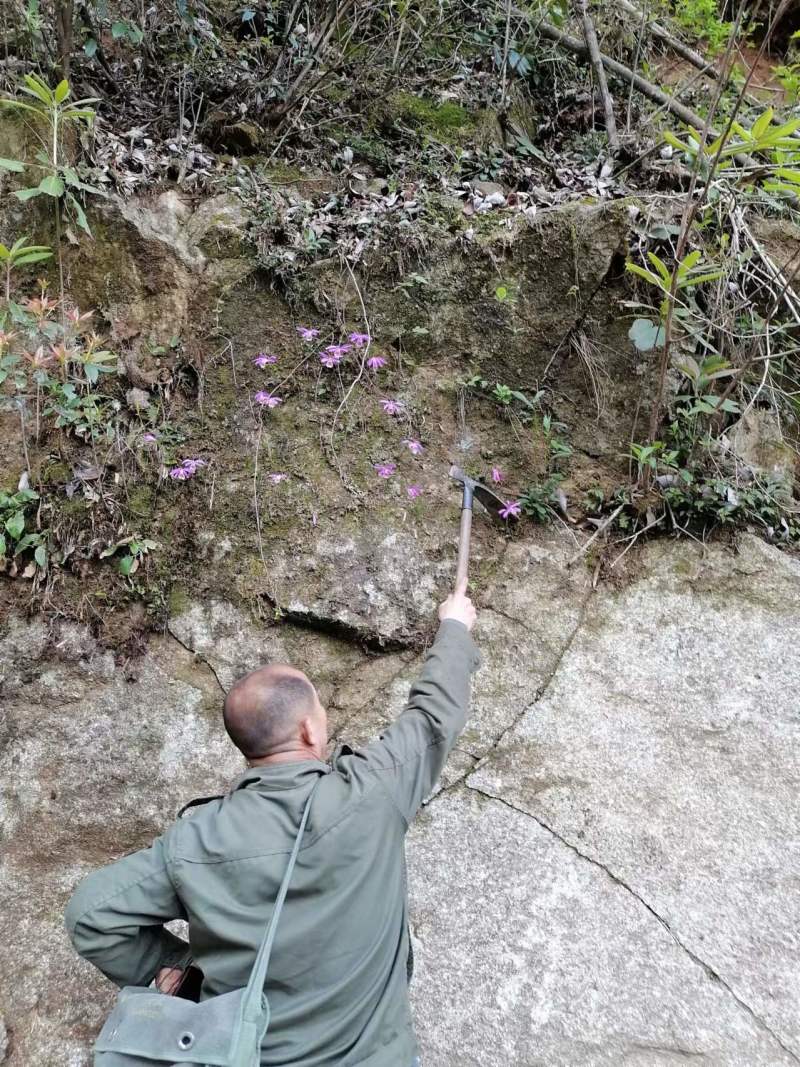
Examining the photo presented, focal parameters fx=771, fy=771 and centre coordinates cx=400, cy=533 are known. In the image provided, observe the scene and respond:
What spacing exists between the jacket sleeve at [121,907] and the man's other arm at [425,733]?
604 mm

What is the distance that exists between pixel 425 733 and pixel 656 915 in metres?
1.67

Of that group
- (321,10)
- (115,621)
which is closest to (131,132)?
(321,10)

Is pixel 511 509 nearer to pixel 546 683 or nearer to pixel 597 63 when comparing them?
pixel 546 683

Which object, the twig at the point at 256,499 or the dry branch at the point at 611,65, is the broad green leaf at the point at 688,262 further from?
the dry branch at the point at 611,65

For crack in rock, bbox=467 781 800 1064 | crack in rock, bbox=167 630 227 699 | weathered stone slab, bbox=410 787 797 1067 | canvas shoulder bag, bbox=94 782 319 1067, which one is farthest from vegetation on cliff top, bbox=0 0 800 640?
canvas shoulder bag, bbox=94 782 319 1067

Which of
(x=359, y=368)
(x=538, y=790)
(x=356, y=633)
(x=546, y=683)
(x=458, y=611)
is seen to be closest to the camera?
(x=458, y=611)

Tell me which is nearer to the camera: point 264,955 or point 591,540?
point 264,955

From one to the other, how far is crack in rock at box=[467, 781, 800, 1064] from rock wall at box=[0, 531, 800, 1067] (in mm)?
10

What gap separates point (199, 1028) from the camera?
1870 mm

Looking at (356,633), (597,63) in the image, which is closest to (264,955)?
(356,633)

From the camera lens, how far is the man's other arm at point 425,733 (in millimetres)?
2121

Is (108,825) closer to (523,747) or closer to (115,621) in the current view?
(115,621)

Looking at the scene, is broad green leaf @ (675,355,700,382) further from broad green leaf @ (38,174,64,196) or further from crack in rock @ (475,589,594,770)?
broad green leaf @ (38,174,64,196)

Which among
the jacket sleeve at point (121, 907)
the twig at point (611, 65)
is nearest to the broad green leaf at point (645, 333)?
the twig at point (611, 65)
